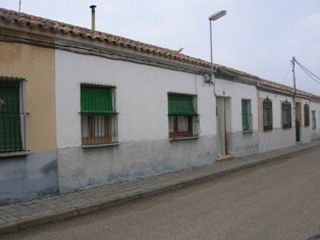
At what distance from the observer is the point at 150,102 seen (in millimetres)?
12008

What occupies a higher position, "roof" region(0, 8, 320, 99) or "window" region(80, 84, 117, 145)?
"roof" region(0, 8, 320, 99)

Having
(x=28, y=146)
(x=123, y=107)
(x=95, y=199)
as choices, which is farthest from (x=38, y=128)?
(x=123, y=107)

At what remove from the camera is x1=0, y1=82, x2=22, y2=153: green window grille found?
8156mm

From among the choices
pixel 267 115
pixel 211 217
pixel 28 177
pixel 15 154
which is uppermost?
pixel 267 115

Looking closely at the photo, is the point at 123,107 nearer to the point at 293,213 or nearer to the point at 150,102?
the point at 150,102

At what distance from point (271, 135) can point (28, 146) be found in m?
15.1

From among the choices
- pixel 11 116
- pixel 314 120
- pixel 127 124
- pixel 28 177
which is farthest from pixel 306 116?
pixel 11 116

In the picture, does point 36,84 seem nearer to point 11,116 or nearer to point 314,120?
point 11,116

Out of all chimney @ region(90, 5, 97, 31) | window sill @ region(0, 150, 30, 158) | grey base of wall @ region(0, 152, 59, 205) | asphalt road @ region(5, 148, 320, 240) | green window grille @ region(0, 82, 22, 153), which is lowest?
asphalt road @ region(5, 148, 320, 240)

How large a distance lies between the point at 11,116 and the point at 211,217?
4.12 metres

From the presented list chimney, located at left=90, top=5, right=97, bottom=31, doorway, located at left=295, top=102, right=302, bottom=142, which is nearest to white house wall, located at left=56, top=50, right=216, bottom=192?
chimney, located at left=90, top=5, right=97, bottom=31

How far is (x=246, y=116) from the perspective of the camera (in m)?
18.7

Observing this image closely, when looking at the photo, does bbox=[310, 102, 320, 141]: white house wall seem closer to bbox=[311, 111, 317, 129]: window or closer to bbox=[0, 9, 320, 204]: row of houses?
bbox=[311, 111, 317, 129]: window

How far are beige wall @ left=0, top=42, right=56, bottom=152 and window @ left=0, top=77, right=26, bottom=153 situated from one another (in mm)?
117
